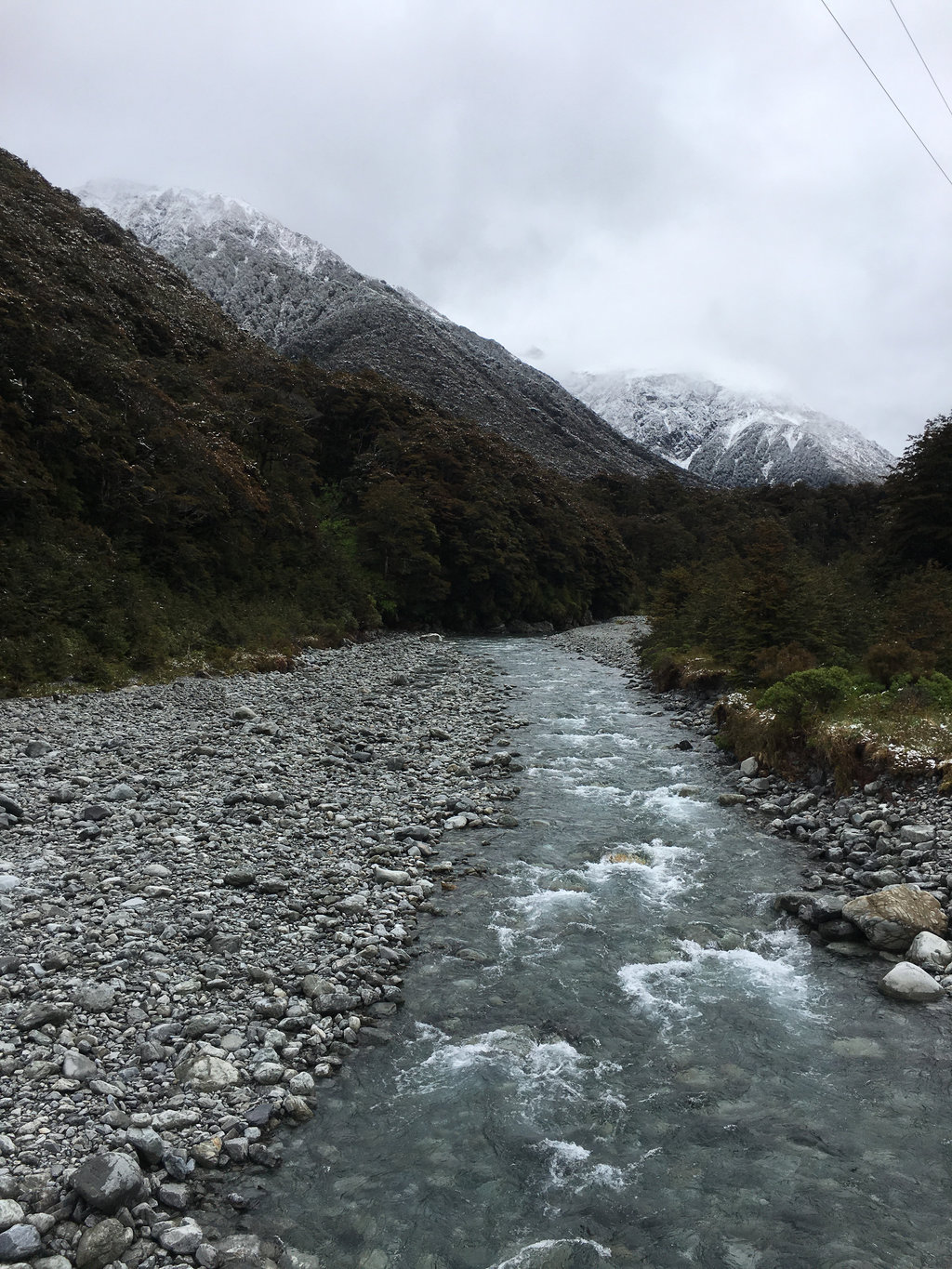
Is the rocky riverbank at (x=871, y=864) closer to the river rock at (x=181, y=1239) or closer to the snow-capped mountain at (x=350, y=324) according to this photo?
the river rock at (x=181, y=1239)

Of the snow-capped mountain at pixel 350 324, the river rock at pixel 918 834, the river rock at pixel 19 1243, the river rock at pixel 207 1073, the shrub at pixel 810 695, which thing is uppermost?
the snow-capped mountain at pixel 350 324

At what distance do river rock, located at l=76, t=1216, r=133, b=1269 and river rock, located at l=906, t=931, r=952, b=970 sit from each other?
783 centimetres

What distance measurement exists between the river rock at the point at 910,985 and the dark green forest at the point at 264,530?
7628mm

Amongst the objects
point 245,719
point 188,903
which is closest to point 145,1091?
point 188,903

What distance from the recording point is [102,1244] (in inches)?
160

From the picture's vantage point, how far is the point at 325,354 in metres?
125

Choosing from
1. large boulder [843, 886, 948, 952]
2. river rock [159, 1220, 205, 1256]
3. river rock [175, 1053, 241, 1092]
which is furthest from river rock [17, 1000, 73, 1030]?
large boulder [843, 886, 948, 952]

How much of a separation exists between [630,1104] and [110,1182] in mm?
3959

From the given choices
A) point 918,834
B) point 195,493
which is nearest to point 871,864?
point 918,834

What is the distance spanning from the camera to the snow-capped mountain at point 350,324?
12788 cm

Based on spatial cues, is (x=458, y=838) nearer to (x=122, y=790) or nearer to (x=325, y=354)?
(x=122, y=790)

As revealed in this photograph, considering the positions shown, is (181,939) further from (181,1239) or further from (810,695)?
(810,695)

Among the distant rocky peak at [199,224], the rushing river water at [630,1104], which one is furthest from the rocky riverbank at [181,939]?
the distant rocky peak at [199,224]

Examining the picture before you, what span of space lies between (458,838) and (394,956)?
3.74 m
